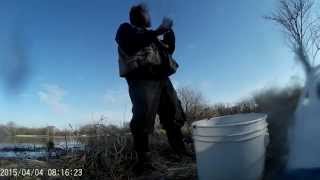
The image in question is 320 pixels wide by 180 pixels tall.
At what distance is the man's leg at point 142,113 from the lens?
4566 millimetres

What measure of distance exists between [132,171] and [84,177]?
56 cm

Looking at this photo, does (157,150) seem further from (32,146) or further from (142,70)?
(32,146)

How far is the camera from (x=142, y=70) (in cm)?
466

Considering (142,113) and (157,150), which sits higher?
(142,113)

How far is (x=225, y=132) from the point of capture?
3480mm

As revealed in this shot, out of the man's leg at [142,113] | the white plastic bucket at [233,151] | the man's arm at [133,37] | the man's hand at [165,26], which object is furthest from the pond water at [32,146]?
the white plastic bucket at [233,151]

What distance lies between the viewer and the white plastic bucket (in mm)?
3467

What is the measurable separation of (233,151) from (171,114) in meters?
1.72

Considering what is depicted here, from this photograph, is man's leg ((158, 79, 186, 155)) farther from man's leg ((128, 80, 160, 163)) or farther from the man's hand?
the man's hand

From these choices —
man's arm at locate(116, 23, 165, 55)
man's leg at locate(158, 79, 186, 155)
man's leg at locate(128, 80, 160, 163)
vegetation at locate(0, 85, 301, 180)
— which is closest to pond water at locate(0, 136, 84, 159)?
vegetation at locate(0, 85, 301, 180)

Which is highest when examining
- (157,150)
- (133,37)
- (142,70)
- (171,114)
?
(133,37)

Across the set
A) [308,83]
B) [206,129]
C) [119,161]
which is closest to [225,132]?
[206,129]

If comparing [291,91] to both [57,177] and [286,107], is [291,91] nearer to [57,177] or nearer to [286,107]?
[286,107]

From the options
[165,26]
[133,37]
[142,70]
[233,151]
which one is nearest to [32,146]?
[142,70]
